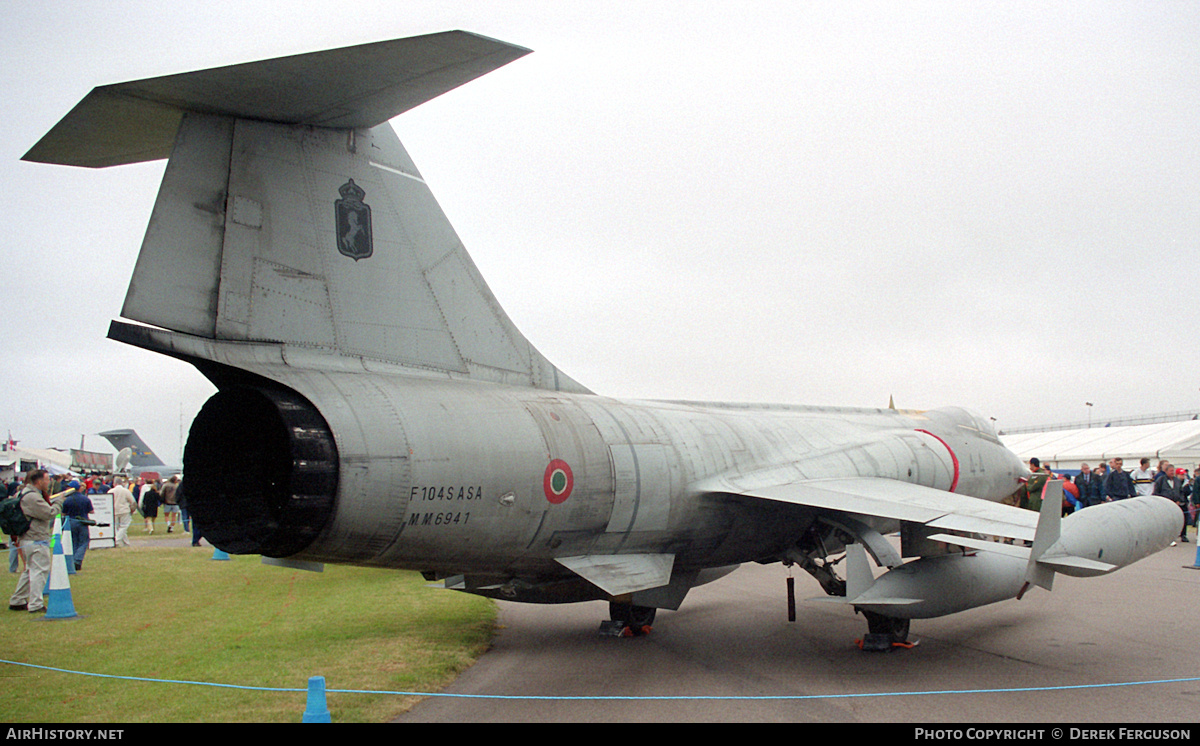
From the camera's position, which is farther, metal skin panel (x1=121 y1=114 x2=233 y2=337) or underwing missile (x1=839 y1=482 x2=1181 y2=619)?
underwing missile (x1=839 y1=482 x2=1181 y2=619)

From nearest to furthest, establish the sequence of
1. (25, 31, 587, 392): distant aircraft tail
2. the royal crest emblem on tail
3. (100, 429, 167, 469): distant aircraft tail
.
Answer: (25, 31, 587, 392): distant aircraft tail → the royal crest emblem on tail → (100, 429, 167, 469): distant aircraft tail

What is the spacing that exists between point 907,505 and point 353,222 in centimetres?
492

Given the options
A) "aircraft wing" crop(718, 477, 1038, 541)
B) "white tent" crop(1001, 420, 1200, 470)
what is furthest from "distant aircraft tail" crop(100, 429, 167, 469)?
"aircraft wing" crop(718, 477, 1038, 541)

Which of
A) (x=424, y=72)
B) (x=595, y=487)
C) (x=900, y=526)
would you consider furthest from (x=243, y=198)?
(x=900, y=526)

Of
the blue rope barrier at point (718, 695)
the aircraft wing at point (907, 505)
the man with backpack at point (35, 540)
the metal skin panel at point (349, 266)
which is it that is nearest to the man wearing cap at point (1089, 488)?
the aircraft wing at point (907, 505)

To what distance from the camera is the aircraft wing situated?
19.7 ft

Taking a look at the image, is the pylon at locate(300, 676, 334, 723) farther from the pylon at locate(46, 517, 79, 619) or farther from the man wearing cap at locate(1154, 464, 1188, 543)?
the man wearing cap at locate(1154, 464, 1188, 543)

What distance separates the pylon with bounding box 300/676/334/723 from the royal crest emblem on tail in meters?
2.84

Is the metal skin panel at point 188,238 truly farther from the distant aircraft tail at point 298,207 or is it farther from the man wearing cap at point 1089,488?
the man wearing cap at point 1089,488

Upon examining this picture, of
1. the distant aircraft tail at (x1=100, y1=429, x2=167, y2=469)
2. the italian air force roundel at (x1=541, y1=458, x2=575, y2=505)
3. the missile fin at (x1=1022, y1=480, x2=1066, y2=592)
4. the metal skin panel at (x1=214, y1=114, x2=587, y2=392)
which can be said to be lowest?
the distant aircraft tail at (x1=100, y1=429, x2=167, y2=469)

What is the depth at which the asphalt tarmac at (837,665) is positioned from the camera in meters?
5.16

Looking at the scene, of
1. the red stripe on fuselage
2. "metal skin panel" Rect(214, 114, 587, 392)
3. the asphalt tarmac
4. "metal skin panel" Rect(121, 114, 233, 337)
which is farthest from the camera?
the red stripe on fuselage
